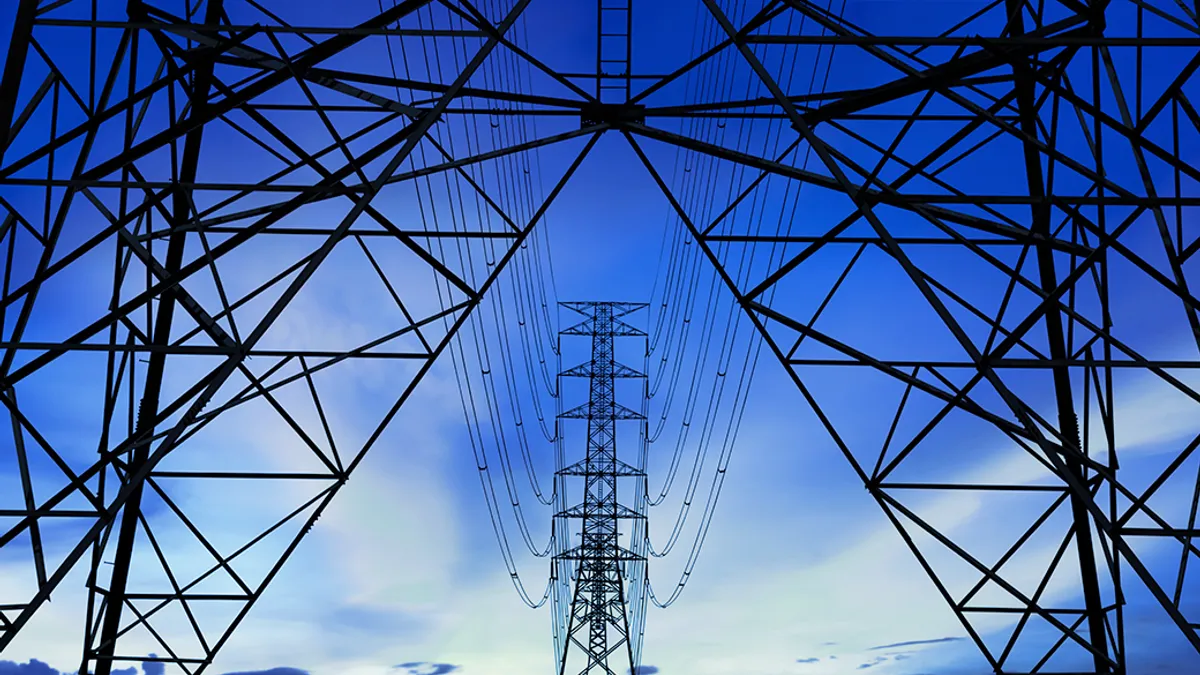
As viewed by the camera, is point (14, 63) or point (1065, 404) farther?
point (1065, 404)

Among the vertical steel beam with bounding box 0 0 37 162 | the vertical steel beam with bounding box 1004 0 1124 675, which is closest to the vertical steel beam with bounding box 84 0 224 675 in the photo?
the vertical steel beam with bounding box 0 0 37 162

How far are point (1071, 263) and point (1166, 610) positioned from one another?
5.07 meters

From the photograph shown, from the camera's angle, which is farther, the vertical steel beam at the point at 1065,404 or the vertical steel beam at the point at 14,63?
the vertical steel beam at the point at 1065,404

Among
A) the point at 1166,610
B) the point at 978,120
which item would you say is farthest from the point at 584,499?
the point at 1166,610

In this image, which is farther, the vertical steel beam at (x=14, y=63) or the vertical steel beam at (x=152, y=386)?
the vertical steel beam at (x=152, y=386)

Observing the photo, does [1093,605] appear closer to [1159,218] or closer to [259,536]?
[1159,218]

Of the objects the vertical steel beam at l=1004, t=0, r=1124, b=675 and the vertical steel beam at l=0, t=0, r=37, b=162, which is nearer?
the vertical steel beam at l=0, t=0, r=37, b=162

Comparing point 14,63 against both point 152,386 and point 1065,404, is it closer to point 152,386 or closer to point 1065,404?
point 152,386

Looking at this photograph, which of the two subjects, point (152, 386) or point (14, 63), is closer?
point (14, 63)

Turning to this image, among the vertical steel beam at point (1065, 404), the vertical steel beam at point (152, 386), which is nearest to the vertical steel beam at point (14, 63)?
the vertical steel beam at point (152, 386)

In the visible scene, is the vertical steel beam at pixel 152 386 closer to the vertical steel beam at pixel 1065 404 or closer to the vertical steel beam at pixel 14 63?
the vertical steel beam at pixel 14 63

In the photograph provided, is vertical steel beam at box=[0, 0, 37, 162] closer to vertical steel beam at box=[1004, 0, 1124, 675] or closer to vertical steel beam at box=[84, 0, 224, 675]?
vertical steel beam at box=[84, 0, 224, 675]

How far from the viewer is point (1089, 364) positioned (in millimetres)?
10883

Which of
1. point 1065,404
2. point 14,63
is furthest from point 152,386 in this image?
point 1065,404
